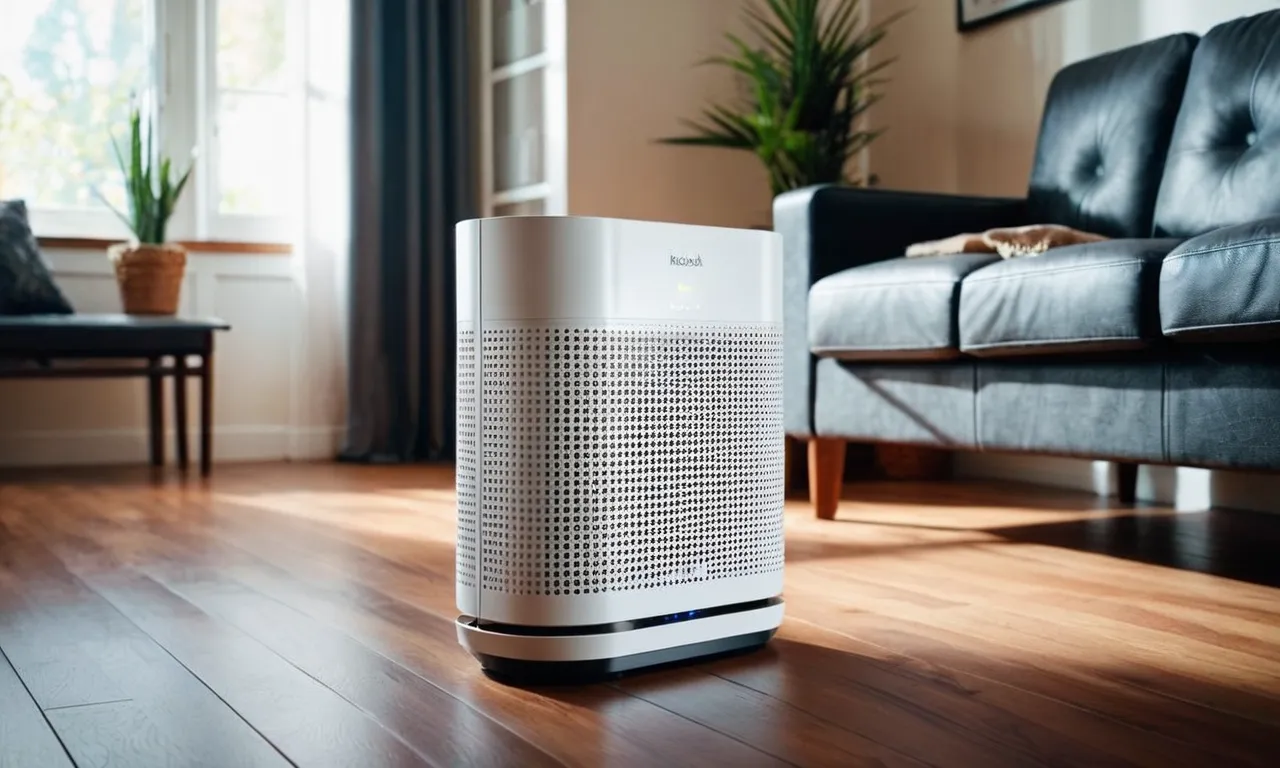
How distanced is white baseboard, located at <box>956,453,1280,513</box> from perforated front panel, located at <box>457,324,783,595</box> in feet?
4.99

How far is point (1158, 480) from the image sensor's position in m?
2.83

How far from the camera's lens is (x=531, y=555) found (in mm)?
1216

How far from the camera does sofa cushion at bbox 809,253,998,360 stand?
2.10 meters

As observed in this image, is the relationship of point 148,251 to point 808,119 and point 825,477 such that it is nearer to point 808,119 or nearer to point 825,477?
point 808,119

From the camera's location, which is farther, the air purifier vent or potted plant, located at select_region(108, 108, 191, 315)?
potted plant, located at select_region(108, 108, 191, 315)

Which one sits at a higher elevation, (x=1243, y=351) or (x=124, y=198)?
(x=124, y=198)

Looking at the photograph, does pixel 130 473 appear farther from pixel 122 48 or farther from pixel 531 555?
pixel 531 555

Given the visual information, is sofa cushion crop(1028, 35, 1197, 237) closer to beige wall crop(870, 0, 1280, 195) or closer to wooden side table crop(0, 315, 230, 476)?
beige wall crop(870, 0, 1280, 195)

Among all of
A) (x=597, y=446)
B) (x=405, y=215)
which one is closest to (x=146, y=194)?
(x=405, y=215)

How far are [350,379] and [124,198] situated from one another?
0.86 meters

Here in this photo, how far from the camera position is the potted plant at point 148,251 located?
3.58 metres

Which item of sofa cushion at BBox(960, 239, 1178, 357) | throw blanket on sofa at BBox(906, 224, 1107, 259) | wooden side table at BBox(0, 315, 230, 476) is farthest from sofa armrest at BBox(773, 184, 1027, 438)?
wooden side table at BBox(0, 315, 230, 476)

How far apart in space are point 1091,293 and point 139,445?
2952 mm

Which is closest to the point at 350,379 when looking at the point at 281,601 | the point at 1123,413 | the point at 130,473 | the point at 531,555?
the point at 130,473
